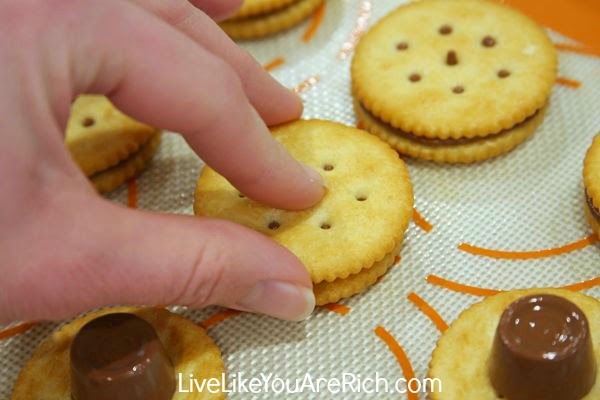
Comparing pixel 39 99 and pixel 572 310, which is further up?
pixel 39 99

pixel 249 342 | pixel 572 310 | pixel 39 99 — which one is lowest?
pixel 249 342

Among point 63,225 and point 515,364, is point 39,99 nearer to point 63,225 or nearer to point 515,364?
point 63,225

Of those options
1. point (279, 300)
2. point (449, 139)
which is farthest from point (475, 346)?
point (449, 139)

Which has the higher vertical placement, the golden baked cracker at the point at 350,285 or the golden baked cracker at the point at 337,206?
the golden baked cracker at the point at 337,206

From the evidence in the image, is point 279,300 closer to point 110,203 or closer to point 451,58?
point 110,203

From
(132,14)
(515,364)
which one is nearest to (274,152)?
(132,14)

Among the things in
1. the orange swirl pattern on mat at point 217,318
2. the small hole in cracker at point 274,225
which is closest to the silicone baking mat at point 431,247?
the orange swirl pattern on mat at point 217,318

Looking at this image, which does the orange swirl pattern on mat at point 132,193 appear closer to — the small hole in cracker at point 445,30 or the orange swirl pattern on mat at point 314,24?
the orange swirl pattern on mat at point 314,24
